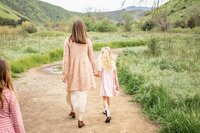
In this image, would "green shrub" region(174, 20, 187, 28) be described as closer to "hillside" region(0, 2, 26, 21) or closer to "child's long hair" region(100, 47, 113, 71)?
"child's long hair" region(100, 47, 113, 71)

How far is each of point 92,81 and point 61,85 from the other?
5.66 meters

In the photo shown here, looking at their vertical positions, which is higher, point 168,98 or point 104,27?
point 104,27

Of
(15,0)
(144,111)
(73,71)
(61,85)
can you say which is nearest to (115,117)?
(144,111)

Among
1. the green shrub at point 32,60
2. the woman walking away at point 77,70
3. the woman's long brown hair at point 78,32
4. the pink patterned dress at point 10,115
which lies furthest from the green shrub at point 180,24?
the pink patterned dress at point 10,115

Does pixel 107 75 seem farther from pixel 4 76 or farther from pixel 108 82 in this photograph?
pixel 4 76

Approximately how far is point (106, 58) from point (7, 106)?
424 cm

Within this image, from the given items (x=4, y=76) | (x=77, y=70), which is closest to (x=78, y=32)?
(x=77, y=70)

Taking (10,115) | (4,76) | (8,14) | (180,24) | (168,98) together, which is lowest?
(168,98)

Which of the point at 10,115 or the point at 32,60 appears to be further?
the point at 32,60

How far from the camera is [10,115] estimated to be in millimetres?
4676

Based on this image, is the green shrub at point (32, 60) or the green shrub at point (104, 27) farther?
the green shrub at point (104, 27)

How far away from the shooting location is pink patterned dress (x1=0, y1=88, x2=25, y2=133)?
460cm

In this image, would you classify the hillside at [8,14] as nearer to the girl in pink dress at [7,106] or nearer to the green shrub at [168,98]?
the green shrub at [168,98]

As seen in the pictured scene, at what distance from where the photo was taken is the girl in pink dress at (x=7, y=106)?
4547 mm
